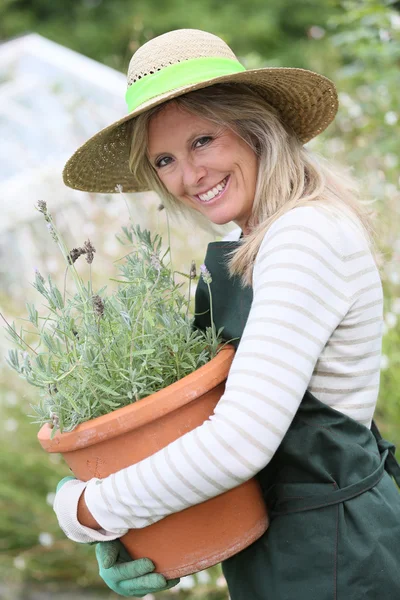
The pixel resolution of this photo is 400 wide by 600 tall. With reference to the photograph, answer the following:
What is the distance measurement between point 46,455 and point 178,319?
2.08 m

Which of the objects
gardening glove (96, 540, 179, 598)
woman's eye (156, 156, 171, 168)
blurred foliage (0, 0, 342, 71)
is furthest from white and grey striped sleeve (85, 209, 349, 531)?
blurred foliage (0, 0, 342, 71)

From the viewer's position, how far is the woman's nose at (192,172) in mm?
1751

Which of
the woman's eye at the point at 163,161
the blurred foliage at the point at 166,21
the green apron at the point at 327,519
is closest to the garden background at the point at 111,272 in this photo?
the woman's eye at the point at 163,161

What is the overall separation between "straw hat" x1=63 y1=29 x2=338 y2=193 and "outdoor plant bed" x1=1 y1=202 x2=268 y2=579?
360 mm

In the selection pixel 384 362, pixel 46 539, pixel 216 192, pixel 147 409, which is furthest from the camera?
pixel 46 539

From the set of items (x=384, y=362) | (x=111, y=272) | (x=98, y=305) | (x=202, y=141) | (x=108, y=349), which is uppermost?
(x=202, y=141)

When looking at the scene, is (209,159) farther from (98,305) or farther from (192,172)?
(98,305)

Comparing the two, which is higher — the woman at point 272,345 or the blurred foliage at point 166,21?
the blurred foliage at point 166,21

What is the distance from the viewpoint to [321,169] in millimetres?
1748

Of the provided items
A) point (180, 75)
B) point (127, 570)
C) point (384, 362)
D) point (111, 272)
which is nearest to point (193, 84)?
point (180, 75)

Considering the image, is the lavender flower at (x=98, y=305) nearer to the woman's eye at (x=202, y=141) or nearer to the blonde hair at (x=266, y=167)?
the blonde hair at (x=266, y=167)

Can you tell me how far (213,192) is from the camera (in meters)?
1.78

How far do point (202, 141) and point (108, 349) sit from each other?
1.80 feet

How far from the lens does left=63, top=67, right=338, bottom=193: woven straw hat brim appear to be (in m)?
1.64
